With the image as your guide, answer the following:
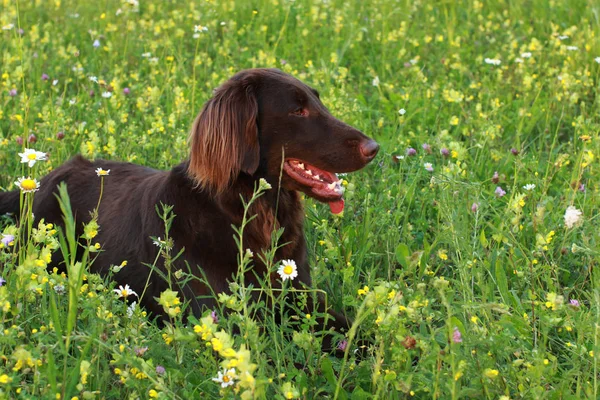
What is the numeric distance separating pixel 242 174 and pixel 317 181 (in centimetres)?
30

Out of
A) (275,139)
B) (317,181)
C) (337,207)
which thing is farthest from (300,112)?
(337,207)

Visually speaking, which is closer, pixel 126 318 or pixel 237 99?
pixel 126 318

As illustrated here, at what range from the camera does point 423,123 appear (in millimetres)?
5211

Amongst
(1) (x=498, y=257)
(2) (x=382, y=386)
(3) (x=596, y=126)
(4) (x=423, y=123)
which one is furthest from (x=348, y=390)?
(4) (x=423, y=123)

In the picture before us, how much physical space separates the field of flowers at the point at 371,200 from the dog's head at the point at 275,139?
269 millimetres

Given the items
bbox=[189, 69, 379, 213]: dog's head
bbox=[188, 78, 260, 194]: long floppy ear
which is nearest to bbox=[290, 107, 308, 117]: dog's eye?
bbox=[189, 69, 379, 213]: dog's head

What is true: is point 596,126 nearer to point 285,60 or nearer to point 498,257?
point 498,257

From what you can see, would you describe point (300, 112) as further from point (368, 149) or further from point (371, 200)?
point (371, 200)

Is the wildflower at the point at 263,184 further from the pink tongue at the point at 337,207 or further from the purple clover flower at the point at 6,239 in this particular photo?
the pink tongue at the point at 337,207

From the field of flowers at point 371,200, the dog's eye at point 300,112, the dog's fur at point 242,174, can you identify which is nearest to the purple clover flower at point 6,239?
the field of flowers at point 371,200

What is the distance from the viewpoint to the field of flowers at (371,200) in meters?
2.33

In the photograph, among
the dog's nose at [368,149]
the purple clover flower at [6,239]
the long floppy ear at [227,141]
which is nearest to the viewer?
the purple clover flower at [6,239]

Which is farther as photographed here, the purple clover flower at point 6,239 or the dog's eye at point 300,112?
the dog's eye at point 300,112

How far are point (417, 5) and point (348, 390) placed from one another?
19.3 ft
